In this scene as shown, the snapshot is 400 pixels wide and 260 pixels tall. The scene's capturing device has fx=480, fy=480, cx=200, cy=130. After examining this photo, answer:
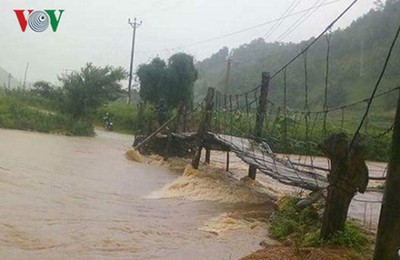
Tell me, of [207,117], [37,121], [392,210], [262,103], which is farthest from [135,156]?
[392,210]

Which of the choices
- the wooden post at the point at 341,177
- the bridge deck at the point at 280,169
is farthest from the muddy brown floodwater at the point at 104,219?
the wooden post at the point at 341,177

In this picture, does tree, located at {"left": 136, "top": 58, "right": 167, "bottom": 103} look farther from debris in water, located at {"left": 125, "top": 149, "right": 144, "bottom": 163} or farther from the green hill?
the green hill

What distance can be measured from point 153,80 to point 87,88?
372 centimetres

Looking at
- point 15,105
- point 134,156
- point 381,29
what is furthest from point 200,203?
point 381,29

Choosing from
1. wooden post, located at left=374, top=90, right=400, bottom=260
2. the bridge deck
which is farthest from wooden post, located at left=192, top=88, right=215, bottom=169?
wooden post, located at left=374, top=90, right=400, bottom=260

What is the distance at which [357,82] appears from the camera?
4159cm

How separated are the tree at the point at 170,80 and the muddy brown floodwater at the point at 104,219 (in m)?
14.2

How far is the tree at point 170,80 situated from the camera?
85.6 ft

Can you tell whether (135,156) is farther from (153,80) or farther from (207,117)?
(153,80)

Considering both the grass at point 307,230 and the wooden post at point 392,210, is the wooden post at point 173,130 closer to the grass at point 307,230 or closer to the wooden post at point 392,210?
the grass at point 307,230

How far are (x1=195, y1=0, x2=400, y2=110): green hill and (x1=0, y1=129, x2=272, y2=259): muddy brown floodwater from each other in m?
28.0

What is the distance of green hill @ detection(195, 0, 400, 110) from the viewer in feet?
129

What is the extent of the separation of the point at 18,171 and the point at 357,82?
36.1 meters

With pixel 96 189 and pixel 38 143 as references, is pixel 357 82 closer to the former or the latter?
pixel 38 143
